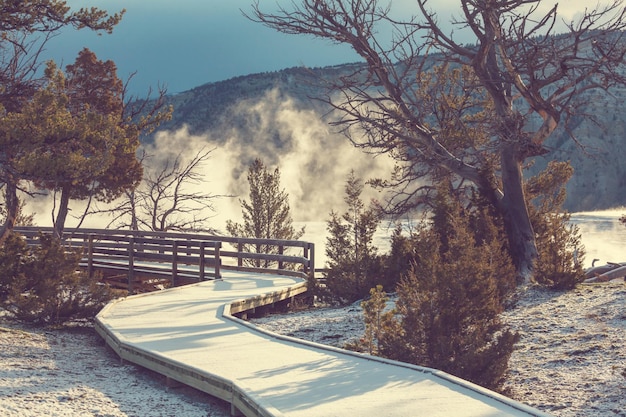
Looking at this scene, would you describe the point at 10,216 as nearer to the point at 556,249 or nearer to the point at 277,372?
the point at 277,372

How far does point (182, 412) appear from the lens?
7.68 meters

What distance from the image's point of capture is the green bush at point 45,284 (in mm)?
12844

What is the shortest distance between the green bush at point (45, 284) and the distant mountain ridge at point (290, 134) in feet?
291

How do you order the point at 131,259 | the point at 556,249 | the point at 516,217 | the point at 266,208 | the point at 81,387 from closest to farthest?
the point at 81,387 < the point at 556,249 < the point at 516,217 < the point at 131,259 < the point at 266,208

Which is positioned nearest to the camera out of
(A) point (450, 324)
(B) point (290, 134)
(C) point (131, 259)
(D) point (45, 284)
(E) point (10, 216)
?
(A) point (450, 324)

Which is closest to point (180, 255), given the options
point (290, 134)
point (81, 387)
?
point (81, 387)

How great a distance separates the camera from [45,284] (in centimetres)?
1284

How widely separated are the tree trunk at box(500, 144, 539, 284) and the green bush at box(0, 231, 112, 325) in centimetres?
986

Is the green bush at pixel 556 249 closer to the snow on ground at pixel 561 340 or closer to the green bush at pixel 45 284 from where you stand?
the snow on ground at pixel 561 340

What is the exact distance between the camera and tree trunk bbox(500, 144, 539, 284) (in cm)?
1681

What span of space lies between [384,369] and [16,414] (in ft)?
13.1

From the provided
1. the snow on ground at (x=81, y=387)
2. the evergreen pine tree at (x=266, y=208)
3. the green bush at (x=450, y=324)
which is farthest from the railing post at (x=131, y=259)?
the evergreen pine tree at (x=266, y=208)

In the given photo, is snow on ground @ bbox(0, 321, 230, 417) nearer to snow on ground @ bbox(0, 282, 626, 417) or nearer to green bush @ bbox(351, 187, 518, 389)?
snow on ground @ bbox(0, 282, 626, 417)

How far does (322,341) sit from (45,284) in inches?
212
